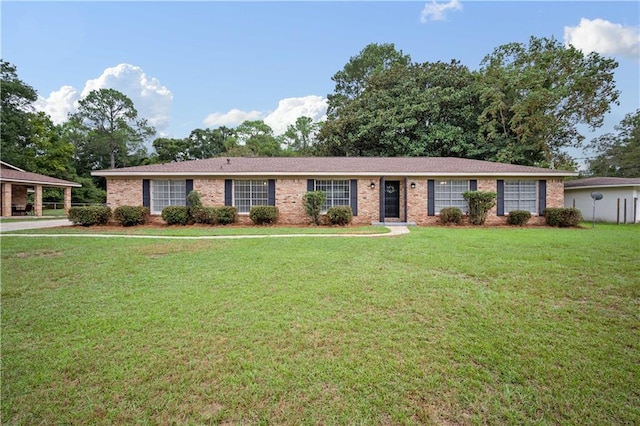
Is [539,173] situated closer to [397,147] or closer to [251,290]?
[397,147]

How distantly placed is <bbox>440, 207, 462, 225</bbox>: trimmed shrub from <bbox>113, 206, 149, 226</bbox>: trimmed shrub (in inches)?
522

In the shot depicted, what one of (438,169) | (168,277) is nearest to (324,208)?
(438,169)

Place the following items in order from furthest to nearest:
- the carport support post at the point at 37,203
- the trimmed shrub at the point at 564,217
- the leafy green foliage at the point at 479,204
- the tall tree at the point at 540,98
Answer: the carport support post at the point at 37,203, the tall tree at the point at 540,98, the leafy green foliage at the point at 479,204, the trimmed shrub at the point at 564,217

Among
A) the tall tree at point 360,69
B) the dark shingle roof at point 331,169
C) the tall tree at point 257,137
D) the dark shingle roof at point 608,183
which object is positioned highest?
the tall tree at point 360,69

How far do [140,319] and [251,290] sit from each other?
1451mm

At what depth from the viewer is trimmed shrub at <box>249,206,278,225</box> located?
13.2 metres

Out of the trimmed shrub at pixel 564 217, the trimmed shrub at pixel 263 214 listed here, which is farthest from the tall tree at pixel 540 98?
the trimmed shrub at pixel 263 214

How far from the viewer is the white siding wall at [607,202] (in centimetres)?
1538

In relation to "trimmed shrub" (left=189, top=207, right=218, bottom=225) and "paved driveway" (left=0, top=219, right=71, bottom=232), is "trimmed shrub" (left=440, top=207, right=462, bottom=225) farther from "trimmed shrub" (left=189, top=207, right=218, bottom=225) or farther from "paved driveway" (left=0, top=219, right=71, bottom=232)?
"paved driveway" (left=0, top=219, right=71, bottom=232)

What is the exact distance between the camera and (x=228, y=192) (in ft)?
46.1

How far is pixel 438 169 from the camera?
45.8 ft

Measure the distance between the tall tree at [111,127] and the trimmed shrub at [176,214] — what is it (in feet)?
110

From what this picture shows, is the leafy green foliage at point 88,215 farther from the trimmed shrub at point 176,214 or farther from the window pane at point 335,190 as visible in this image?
the window pane at point 335,190

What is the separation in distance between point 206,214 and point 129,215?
3.20 metres
